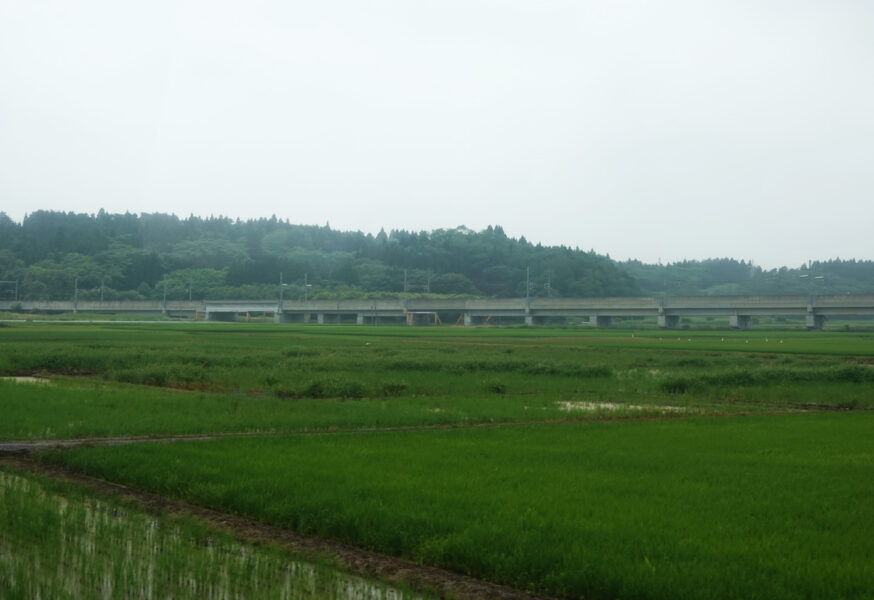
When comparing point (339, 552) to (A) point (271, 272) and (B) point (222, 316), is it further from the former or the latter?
(A) point (271, 272)

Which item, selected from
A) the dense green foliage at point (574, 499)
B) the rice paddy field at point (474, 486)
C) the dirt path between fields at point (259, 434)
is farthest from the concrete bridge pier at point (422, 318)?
the dense green foliage at point (574, 499)

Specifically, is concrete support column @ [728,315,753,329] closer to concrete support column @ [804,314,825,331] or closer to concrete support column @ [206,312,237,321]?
concrete support column @ [804,314,825,331]

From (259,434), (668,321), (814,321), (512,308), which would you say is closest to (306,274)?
(512,308)

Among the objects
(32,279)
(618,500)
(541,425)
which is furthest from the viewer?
(32,279)

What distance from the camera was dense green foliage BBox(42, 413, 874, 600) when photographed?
882 centimetres

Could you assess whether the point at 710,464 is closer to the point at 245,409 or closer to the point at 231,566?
the point at 231,566

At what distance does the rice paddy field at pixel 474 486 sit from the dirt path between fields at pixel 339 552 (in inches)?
6.9

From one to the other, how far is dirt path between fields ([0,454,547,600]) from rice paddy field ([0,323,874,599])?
0.17m

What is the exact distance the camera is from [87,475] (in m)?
14.6

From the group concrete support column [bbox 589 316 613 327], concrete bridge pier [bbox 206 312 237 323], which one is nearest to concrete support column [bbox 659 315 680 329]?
concrete support column [bbox 589 316 613 327]

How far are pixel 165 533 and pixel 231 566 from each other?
69.5 inches

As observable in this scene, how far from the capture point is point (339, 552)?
10.3 meters

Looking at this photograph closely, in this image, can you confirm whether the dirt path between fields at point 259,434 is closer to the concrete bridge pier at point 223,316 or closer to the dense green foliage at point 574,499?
the dense green foliage at point 574,499

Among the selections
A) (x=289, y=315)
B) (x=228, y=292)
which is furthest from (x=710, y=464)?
(x=228, y=292)
